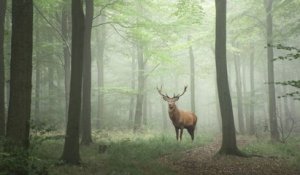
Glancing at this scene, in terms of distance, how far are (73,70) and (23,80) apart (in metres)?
3.38

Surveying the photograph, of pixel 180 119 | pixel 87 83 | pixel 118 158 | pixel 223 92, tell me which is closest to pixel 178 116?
pixel 180 119

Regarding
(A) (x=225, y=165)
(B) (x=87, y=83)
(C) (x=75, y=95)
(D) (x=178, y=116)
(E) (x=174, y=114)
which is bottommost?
(A) (x=225, y=165)

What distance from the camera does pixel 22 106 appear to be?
28.0 feet

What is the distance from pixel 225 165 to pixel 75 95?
5606mm

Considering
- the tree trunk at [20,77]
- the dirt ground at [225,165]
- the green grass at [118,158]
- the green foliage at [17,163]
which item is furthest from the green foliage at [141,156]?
the green foliage at [17,163]

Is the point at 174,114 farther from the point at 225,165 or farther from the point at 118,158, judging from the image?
the point at 225,165

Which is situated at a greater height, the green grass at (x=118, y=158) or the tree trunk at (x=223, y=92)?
the tree trunk at (x=223, y=92)

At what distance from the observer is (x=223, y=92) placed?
14828mm

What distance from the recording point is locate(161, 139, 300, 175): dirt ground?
1141cm

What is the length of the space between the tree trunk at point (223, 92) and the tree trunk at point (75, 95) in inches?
233

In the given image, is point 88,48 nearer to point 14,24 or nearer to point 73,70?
point 73,70

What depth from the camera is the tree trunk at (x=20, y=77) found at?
8469 millimetres

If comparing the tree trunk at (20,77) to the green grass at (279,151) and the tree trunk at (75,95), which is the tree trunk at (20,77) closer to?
the tree trunk at (75,95)

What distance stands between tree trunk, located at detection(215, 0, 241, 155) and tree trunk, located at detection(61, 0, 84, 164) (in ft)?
19.4
